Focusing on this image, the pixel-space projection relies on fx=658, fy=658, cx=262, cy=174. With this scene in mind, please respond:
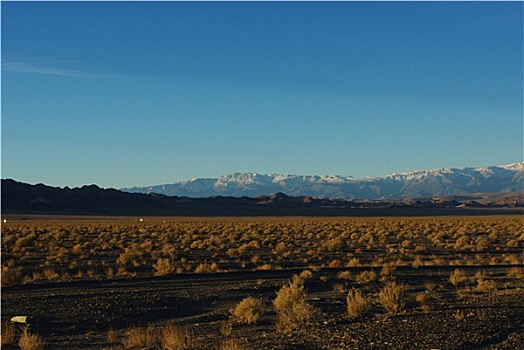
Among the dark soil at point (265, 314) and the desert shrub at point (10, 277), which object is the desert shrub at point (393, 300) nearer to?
the dark soil at point (265, 314)

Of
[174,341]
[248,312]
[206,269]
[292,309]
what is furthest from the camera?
[206,269]

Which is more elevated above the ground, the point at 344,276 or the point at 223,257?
the point at 223,257

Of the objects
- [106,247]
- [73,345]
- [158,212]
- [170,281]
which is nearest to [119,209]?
[158,212]

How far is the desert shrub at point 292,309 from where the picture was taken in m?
13.5

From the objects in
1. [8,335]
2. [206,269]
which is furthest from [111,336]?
[206,269]

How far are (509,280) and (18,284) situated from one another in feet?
52.5

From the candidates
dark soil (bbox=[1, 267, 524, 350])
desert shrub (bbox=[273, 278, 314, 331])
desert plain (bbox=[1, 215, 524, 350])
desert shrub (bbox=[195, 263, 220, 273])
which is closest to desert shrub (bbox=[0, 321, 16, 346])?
desert plain (bbox=[1, 215, 524, 350])

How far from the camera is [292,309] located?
14.9 m

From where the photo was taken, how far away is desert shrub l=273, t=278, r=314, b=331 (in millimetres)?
13477

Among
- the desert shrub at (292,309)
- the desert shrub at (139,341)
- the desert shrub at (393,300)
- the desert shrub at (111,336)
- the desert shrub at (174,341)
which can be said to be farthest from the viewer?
the desert shrub at (393,300)

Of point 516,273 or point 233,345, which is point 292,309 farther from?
point 516,273

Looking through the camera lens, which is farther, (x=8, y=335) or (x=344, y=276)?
(x=344, y=276)

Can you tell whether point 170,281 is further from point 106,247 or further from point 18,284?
point 106,247

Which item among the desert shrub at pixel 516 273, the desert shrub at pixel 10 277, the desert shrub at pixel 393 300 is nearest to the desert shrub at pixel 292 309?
the desert shrub at pixel 393 300
